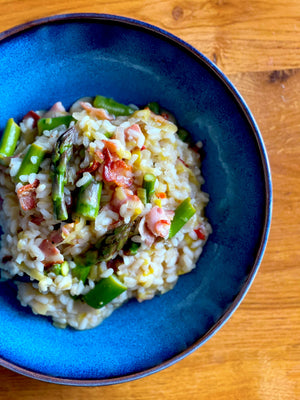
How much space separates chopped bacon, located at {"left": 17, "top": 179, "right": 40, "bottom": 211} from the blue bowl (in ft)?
1.80

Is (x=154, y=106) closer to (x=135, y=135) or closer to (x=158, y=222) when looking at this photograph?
(x=135, y=135)

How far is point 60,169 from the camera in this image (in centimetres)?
257

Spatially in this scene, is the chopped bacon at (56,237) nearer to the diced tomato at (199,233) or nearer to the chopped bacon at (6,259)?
the chopped bacon at (6,259)

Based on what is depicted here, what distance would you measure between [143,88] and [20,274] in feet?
4.61

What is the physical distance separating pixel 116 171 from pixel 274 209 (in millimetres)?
1167

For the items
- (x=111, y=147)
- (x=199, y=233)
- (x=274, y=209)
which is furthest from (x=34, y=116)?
(x=274, y=209)

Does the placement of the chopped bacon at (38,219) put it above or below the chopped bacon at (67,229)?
above

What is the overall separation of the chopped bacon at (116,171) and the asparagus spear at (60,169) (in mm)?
222

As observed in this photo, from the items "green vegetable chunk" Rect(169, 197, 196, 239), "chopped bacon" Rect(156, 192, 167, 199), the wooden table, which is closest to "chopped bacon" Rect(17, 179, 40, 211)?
"chopped bacon" Rect(156, 192, 167, 199)

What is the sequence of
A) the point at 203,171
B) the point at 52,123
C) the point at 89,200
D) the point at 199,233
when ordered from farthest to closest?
the point at 203,171 → the point at 199,233 → the point at 52,123 → the point at 89,200

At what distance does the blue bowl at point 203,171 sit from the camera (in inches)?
107

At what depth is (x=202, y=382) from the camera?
3.07 metres

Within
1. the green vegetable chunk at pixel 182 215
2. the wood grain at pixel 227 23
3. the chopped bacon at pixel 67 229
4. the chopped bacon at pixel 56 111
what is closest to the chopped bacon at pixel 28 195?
the chopped bacon at pixel 67 229

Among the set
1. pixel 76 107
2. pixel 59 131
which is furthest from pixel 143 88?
pixel 59 131
